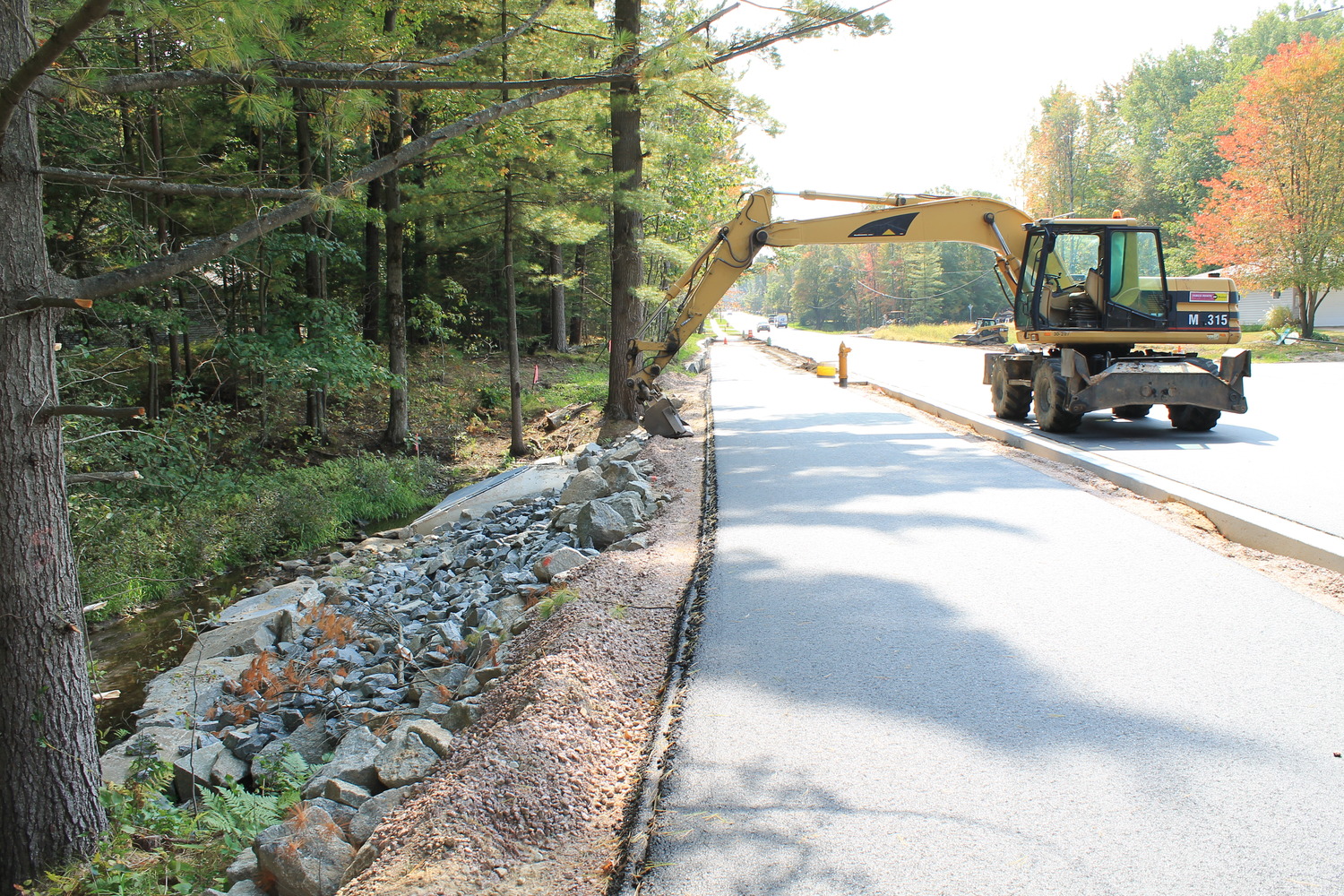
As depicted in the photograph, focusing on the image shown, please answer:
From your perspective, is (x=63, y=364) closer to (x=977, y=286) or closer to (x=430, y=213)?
(x=430, y=213)

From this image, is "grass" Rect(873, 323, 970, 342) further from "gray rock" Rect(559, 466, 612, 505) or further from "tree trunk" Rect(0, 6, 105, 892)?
"tree trunk" Rect(0, 6, 105, 892)

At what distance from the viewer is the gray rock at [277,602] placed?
897cm

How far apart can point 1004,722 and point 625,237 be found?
1339 cm

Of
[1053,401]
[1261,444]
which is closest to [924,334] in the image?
[1053,401]

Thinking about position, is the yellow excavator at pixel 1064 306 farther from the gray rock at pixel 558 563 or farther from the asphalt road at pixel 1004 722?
the gray rock at pixel 558 563

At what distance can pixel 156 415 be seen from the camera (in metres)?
13.9

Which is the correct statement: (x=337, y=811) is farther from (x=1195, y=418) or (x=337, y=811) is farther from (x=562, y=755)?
(x=1195, y=418)

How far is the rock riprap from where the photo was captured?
4.12m

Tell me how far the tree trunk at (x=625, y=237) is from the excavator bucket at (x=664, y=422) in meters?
1.54

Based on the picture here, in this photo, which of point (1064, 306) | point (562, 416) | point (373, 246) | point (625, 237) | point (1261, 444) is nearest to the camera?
point (1261, 444)

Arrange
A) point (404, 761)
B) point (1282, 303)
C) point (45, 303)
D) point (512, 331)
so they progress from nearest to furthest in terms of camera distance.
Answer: point (45, 303)
point (404, 761)
point (512, 331)
point (1282, 303)

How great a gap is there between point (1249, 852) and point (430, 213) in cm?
1584

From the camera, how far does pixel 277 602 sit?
9578mm

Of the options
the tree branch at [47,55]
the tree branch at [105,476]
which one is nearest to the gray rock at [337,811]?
the tree branch at [105,476]
